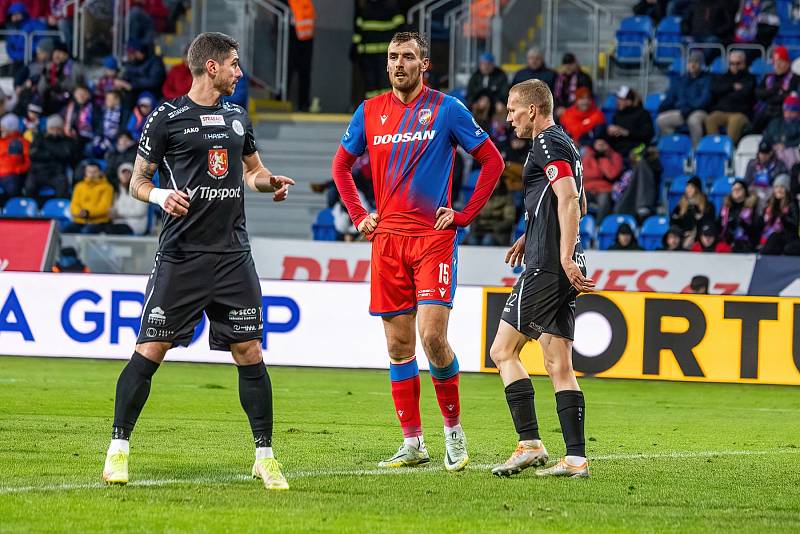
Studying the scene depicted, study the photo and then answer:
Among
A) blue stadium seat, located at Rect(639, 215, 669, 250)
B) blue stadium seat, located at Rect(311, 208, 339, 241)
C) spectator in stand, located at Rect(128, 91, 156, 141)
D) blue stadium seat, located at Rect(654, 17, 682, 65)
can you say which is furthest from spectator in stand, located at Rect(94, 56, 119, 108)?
blue stadium seat, located at Rect(639, 215, 669, 250)

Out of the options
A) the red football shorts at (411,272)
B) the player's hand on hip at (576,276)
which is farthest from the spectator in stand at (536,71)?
the player's hand on hip at (576,276)

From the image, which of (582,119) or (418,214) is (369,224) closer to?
(418,214)

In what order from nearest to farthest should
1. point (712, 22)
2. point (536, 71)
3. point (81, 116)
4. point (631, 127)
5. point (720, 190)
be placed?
point (720, 190), point (631, 127), point (536, 71), point (712, 22), point (81, 116)

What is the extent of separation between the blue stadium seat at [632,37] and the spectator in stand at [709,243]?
528cm

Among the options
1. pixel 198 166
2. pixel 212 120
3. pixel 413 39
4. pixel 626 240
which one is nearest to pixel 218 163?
pixel 198 166

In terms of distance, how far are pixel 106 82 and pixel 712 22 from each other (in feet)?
30.7

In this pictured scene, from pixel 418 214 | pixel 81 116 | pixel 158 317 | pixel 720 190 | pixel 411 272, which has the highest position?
pixel 81 116

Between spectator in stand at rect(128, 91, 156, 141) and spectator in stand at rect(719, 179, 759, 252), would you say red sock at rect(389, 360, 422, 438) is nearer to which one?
spectator in stand at rect(719, 179, 759, 252)

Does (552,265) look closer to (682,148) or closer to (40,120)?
(682,148)

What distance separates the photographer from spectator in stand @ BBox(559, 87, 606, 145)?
19.7 meters

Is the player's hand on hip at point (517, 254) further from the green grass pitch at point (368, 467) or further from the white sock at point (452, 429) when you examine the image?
the green grass pitch at point (368, 467)

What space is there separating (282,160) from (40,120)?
12.4 ft

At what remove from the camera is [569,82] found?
20297 millimetres

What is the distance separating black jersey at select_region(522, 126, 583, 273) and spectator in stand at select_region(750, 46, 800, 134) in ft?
41.9
